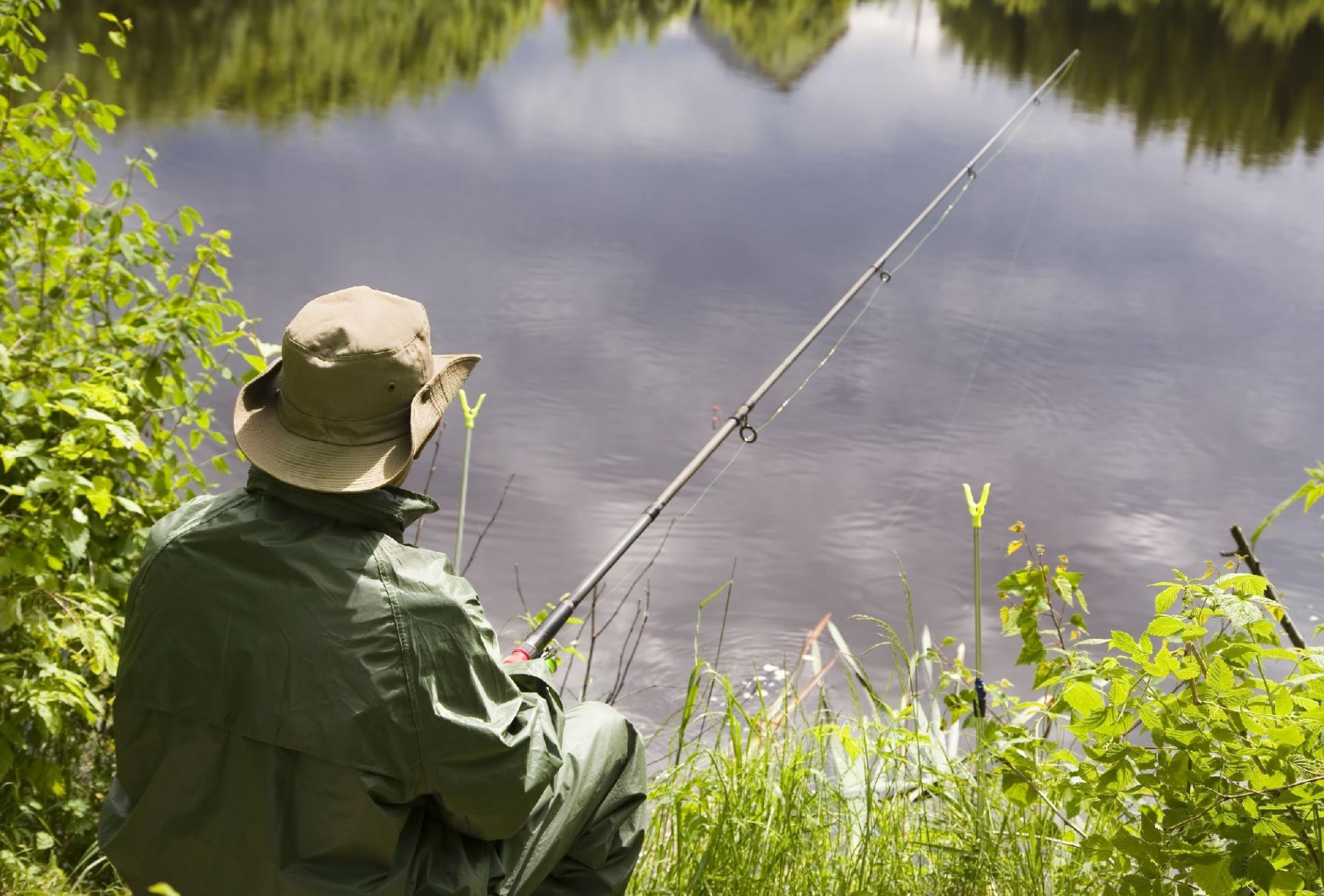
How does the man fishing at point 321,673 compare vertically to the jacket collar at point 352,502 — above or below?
below

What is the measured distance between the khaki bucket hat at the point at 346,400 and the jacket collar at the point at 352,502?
0.02m

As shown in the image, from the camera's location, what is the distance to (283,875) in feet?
4.77

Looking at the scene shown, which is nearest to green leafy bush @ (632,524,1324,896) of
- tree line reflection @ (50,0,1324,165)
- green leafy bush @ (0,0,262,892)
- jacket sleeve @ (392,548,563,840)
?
jacket sleeve @ (392,548,563,840)

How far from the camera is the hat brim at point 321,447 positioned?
1449 mm

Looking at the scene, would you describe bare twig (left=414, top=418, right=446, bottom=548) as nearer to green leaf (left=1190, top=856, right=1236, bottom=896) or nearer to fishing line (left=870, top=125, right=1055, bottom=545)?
green leaf (left=1190, top=856, right=1236, bottom=896)

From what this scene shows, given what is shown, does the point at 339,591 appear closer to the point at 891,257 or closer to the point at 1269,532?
the point at 1269,532

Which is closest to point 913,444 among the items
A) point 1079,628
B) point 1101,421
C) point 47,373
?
point 1101,421

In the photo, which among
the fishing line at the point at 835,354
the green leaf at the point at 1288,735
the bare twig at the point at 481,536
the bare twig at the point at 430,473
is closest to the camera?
the green leaf at the point at 1288,735

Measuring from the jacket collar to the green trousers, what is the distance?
0.44 metres

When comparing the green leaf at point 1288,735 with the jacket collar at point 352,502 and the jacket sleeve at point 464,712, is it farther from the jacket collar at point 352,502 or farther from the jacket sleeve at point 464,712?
the jacket collar at point 352,502

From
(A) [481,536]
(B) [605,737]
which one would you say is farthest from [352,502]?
(A) [481,536]

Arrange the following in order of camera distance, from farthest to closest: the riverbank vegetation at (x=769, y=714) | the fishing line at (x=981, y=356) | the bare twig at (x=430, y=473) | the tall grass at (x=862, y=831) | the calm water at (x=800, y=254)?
the fishing line at (x=981, y=356)
the calm water at (x=800, y=254)
the bare twig at (x=430, y=473)
the tall grass at (x=862, y=831)
the riverbank vegetation at (x=769, y=714)

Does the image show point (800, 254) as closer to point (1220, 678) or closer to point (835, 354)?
point (835, 354)

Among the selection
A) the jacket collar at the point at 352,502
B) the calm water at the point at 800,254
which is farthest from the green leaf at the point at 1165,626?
the calm water at the point at 800,254
